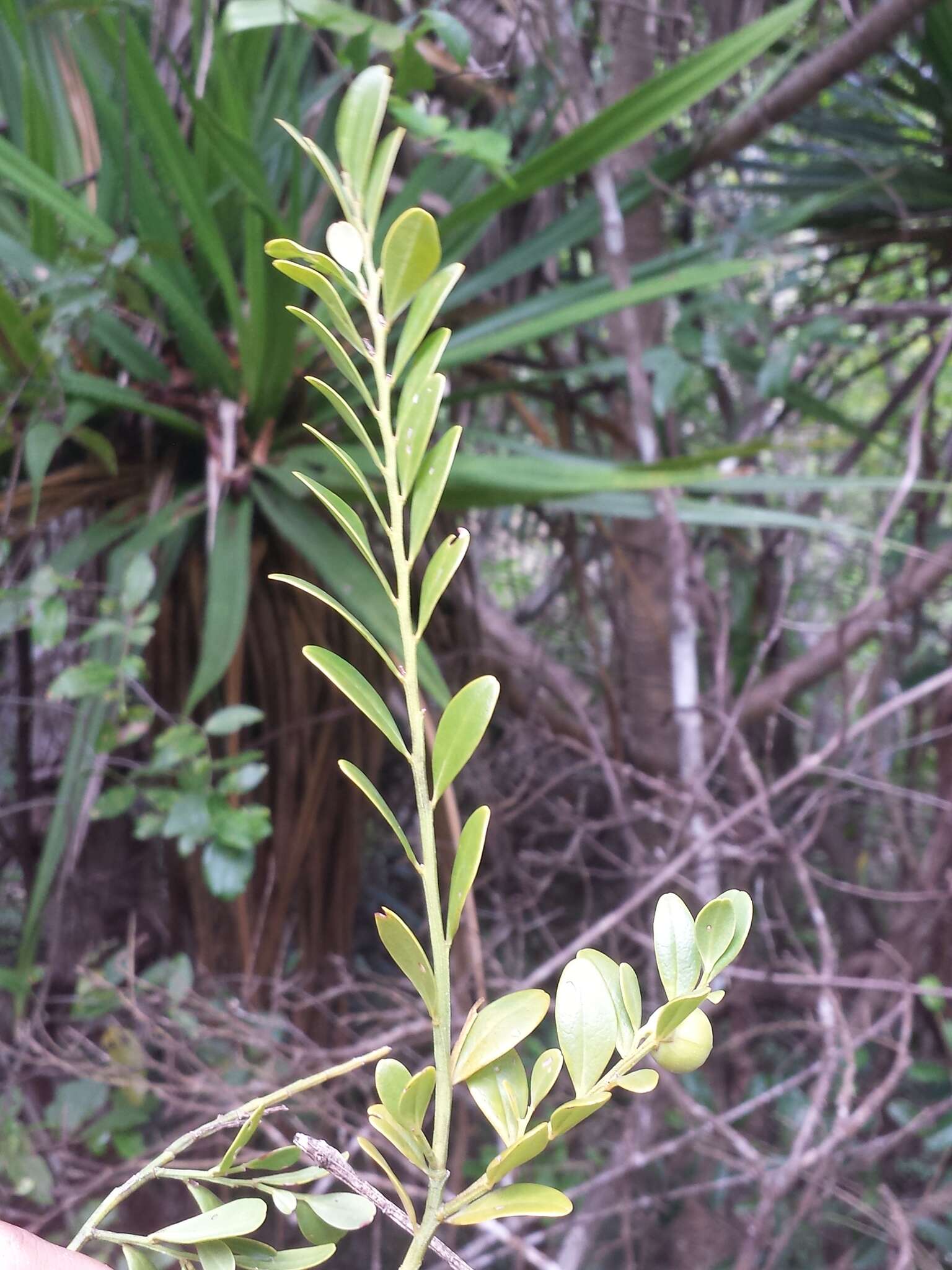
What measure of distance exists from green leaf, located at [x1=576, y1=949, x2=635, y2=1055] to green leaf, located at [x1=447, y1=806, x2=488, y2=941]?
26mm

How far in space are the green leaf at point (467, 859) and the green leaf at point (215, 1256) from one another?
2.3 inches

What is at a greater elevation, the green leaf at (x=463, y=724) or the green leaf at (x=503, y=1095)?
the green leaf at (x=463, y=724)

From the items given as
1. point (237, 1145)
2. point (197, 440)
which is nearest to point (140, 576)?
point (197, 440)

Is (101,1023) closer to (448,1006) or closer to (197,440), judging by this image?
(197,440)

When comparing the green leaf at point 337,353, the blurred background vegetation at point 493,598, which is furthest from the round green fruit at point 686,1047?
the blurred background vegetation at point 493,598

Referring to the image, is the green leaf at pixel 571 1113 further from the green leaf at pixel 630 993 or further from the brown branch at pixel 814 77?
the brown branch at pixel 814 77

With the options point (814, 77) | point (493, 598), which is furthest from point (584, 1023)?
point (493, 598)

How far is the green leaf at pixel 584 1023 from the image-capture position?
14 cm

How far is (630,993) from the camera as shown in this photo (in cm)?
15

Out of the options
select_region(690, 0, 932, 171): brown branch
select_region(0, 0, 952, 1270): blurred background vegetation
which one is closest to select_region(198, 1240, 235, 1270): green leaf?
select_region(0, 0, 952, 1270): blurred background vegetation

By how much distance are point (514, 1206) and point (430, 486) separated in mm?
106

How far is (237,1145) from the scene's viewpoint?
0.45ft

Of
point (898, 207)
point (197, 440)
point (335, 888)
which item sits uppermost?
point (898, 207)

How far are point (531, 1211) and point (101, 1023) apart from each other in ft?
2.84
